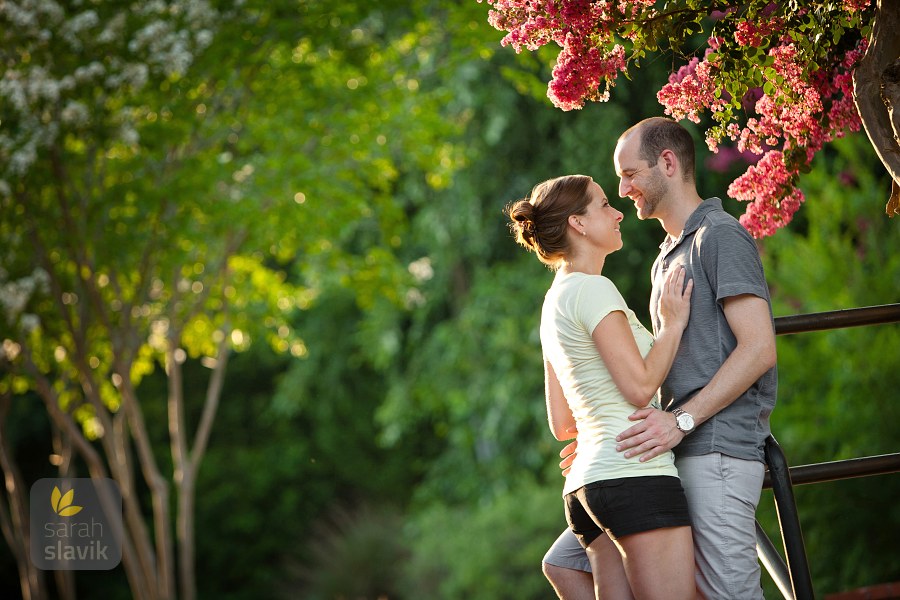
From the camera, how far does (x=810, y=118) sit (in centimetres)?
242

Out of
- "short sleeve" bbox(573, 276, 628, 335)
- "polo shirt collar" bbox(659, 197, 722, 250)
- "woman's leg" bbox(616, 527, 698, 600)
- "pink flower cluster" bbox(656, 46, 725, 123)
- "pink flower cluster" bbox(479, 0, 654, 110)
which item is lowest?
"woman's leg" bbox(616, 527, 698, 600)

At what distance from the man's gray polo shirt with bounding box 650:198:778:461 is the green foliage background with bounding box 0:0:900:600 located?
3.50m

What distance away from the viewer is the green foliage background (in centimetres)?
616

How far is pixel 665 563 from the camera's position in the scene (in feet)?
6.74

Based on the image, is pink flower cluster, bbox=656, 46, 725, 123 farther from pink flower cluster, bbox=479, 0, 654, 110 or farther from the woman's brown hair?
the woman's brown hair

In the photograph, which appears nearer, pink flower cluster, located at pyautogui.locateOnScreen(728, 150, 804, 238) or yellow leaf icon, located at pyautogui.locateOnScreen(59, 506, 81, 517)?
pink flower cluster, located at pyautogui.locateOnScreen(728, 150, 804, 238)

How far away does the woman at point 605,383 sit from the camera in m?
2.06

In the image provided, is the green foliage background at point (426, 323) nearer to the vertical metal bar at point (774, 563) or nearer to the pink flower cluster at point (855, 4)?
the vertical metal bar at point (774, 563)

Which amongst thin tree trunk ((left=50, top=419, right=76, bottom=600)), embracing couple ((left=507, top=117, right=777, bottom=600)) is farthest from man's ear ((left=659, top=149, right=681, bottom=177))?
thin tree trunk ((left=50, top=419, right=76, bottom=600))

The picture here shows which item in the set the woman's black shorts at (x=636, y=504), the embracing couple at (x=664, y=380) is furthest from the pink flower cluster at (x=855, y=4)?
the woman's black shorts at (x=636, y=504)

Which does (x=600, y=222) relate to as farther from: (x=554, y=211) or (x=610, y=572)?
(x=610, y=572)

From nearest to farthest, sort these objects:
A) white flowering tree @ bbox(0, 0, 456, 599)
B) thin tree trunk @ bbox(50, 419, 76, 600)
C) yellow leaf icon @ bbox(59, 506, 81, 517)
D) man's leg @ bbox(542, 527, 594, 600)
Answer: man's leg @ bbox(542, 527, 594, 600) < white flowering tree @ bbox(0, 0, 456, 599) < thin tree trunk @ bbox(50, 419, 76, 600) < yellow leaf icon @ bbox(59, 506, 81, 517)

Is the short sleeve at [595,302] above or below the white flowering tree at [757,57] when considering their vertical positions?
below

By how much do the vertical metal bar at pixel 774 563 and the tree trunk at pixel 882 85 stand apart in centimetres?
83
